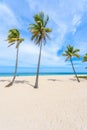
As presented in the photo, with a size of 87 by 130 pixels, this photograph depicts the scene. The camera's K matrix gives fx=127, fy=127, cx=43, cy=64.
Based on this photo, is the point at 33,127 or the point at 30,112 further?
the point at 30,112

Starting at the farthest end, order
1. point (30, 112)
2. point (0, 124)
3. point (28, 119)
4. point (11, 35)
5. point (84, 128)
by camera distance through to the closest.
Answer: point (11, 35) → point (30, 112) → point (28, 119) → point (0, 124) → point (84, 128)

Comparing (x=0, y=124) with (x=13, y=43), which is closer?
(x=0, y=124)

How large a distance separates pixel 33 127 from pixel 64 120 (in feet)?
5.74

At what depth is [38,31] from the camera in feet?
65.8

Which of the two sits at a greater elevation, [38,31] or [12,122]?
[38,31]

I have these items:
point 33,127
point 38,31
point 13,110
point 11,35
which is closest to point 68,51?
point 38,31

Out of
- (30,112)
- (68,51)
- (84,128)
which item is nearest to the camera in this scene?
(84,128)

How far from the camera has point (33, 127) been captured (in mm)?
5965

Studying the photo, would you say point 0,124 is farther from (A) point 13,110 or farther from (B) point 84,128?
(B) point 84,128

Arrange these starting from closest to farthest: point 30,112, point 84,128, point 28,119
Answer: point 84,128
point 28,119
point 30,112

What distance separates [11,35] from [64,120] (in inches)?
702

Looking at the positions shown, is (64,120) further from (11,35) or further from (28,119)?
(11,35)

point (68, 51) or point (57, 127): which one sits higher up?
point (68, 51)

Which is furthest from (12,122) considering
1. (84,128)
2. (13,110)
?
(84,128)
